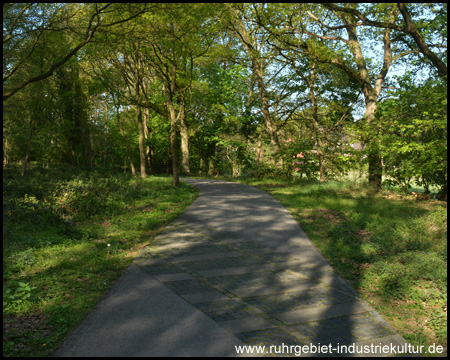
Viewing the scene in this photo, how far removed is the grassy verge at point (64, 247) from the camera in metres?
4.85

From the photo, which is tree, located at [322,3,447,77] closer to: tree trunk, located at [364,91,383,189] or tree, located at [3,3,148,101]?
tree trunk, located at [364,91,383,189]

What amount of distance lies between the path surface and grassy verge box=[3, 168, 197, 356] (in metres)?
0.41

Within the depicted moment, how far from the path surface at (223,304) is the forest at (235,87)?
759 centimetres

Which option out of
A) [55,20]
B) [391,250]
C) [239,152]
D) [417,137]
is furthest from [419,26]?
[239,152]

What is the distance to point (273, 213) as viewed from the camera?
11977 mm

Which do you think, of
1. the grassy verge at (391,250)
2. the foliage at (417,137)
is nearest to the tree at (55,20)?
the grassy verge at (391,250)

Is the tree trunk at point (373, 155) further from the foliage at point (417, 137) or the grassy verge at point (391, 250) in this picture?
the grassy verge at point (391, 250)

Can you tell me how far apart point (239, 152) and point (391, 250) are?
23.0 metres

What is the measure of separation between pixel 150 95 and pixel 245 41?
12063 mm

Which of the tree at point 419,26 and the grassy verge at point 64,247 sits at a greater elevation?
the tree at point 419,26

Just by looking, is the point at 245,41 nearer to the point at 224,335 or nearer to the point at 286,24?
the point at 286,24

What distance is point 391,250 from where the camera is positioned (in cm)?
782

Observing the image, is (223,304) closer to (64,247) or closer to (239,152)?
(64,247)

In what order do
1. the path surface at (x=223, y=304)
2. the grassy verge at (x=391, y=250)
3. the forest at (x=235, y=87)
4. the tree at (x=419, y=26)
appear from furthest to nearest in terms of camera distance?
the forest at (x=235, y=87) < the tree at (x=419, y=26) < the grassy verge at (x=391, y=250) < the path surface at (x=223, y=304)
